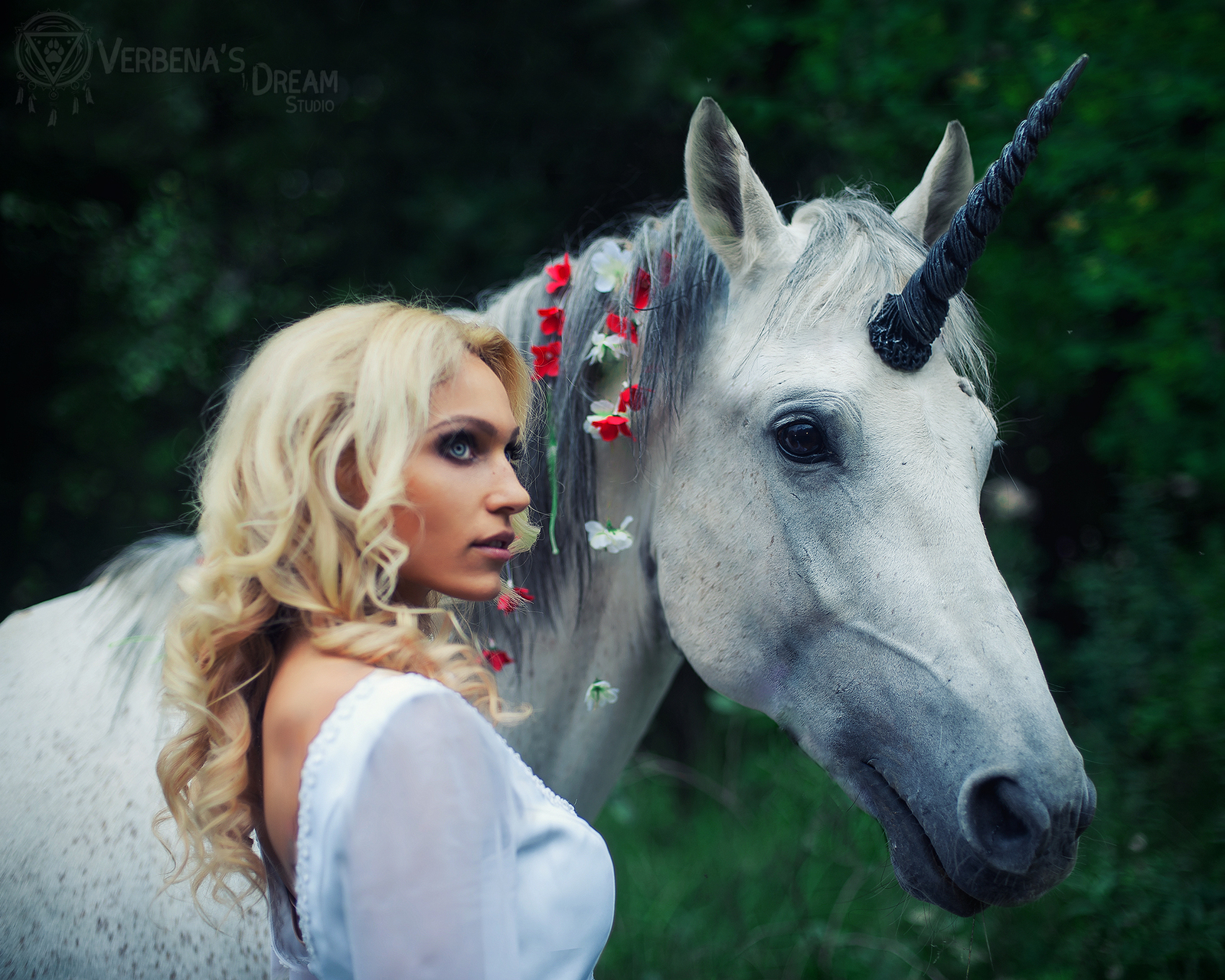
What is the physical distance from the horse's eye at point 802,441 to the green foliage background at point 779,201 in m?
1.47

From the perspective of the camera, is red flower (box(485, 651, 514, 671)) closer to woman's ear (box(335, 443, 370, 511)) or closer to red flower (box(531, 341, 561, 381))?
red flower (box(531, 341, 561, 381))

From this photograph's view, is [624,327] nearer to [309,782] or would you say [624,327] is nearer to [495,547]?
[495,547]

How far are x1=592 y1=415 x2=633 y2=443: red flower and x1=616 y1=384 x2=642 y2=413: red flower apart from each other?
0.02 m

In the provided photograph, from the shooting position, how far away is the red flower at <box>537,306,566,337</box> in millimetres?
1824

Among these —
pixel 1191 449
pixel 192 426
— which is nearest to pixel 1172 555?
pixel 1191 449

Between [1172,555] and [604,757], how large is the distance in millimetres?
2997

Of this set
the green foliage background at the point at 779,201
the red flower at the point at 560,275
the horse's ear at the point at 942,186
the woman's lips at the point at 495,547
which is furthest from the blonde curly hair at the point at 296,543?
the green foliage background at the point at 779,201

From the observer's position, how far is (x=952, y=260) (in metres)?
1.45

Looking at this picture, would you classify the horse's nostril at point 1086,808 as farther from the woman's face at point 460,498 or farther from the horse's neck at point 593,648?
the woman's face at point 460,498

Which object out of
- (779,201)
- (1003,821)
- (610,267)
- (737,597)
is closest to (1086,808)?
(1003,821)

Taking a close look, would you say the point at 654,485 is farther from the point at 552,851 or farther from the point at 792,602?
the point at 552,851

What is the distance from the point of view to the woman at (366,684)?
2.67 feet

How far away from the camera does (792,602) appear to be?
1474 mm

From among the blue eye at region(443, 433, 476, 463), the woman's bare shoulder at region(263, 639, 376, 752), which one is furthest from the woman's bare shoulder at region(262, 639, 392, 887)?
the blue eye at region(443, 433, 476, 463)
